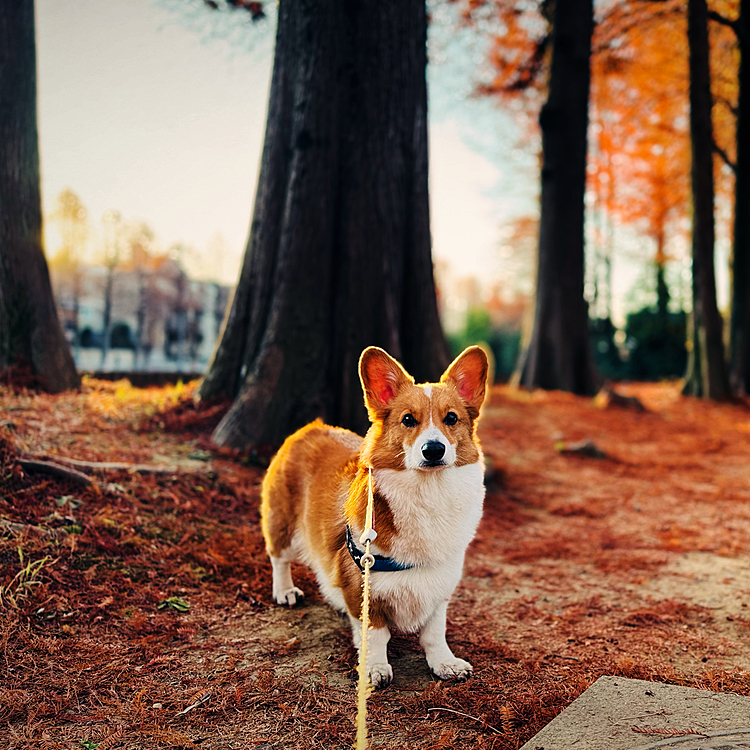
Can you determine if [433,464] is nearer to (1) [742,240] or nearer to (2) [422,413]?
(2) [422,413]

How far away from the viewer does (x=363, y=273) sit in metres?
5.34

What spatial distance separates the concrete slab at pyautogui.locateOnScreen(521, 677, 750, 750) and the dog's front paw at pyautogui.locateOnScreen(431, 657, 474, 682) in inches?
21.3

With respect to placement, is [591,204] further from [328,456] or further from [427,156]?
[328,456]

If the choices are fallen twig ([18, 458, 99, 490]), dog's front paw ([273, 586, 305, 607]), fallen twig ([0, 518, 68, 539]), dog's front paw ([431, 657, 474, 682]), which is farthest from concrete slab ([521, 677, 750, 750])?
fallen twig ([18, 458, 99, 490])

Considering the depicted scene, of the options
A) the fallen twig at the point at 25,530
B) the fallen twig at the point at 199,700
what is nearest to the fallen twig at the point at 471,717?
the fallen twig at the point at 199,700

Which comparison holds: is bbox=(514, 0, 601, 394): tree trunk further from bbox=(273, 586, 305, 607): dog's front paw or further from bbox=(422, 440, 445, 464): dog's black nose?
bbox=(422, 440, 445, 464): dog's black nose

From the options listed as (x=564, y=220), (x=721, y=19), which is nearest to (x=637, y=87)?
(x=721, y=19)

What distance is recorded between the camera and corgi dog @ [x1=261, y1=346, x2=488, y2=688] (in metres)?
2.51

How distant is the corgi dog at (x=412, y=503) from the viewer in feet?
8.24

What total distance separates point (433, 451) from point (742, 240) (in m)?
14.9

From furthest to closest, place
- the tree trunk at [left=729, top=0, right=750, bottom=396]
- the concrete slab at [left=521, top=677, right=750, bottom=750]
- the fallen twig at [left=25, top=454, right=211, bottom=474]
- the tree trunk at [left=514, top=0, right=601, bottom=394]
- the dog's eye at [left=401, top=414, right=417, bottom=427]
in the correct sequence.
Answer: the tree trunk at [left=729, top=0, right=750, bottom=396]
the tree trunk at [left=514, top=0, right=601, bottom=394]
the fallen twig at [left=25, top=454, right=211, bottom=474]
the dog's eye at [left=401, top=414, right=417, bottom=427]
the concrete slab at [left=521, top=677, right=750, bottom=750]

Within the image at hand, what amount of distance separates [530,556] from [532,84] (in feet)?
41.4

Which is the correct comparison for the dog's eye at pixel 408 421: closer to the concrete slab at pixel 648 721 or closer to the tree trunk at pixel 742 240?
the concrete slab at pixel 648 721

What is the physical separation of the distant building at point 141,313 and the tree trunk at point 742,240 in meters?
12.4
